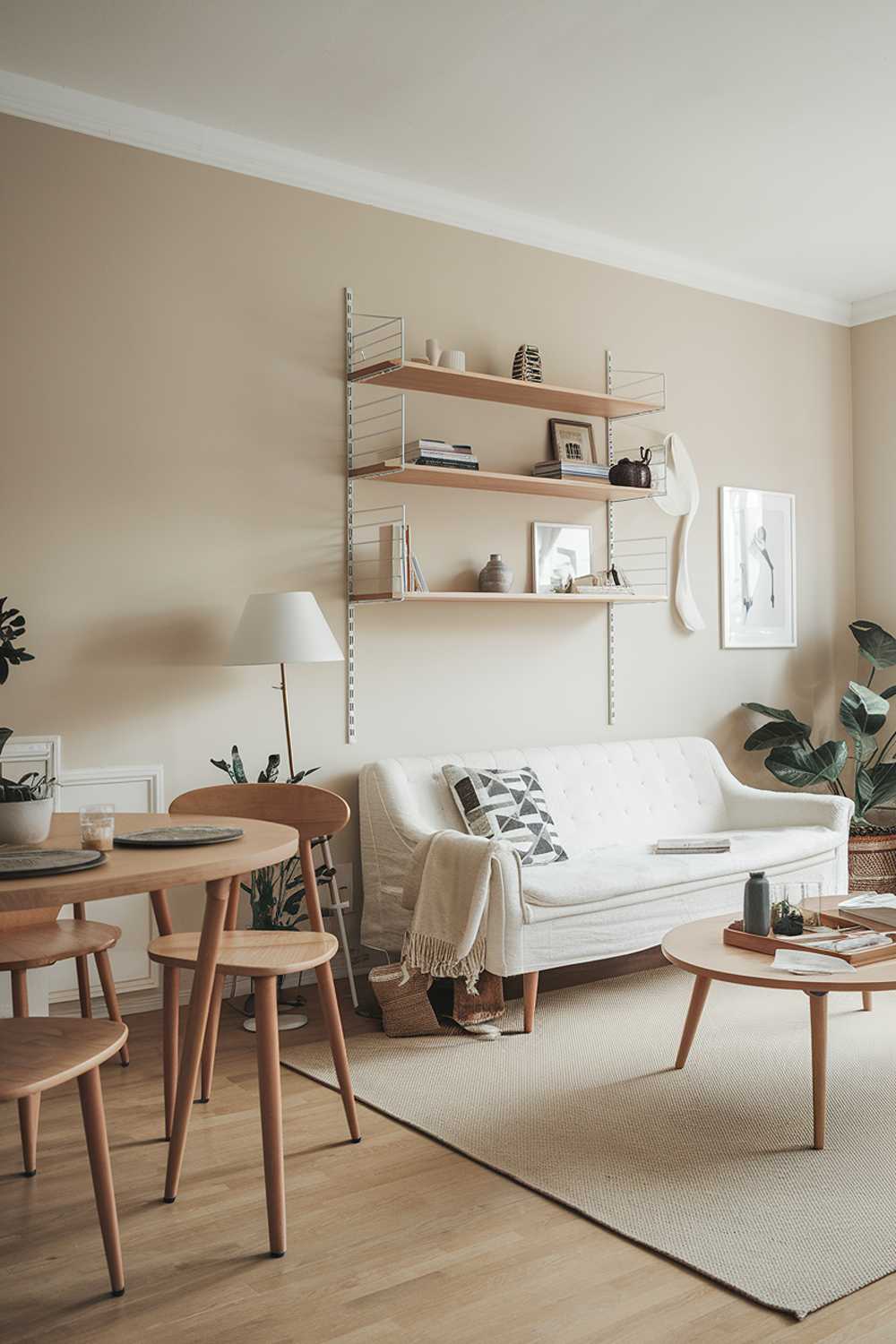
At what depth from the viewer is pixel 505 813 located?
13.2 ft

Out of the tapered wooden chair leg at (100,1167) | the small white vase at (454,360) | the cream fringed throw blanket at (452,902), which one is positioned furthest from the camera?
the small white vase at (454,360)

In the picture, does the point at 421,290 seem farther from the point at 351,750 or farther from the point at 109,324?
the point at 351,750

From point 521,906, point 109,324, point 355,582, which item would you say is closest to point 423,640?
point 355,582

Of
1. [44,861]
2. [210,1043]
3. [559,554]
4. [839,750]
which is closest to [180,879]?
[44,861]

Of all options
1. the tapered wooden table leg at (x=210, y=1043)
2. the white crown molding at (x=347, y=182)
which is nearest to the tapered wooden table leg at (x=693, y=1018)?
the tapered wooden table leg at (x=210, y=1043)

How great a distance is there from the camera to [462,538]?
4.50 m

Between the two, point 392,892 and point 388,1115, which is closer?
point 388,1115

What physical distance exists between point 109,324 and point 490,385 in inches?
54.8

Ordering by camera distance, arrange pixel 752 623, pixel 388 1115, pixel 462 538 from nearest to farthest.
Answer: pixel 388 1115
pixel 462 538
pixel 752 623

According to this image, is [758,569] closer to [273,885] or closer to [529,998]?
[529,998]

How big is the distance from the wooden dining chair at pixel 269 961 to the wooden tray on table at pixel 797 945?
1.08 meters

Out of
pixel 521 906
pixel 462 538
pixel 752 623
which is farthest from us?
pixel 752 623

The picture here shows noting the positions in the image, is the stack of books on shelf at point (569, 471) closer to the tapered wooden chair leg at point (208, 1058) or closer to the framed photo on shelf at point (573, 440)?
the framed photo on shelf at point (573, 440)

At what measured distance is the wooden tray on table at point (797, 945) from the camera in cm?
292
